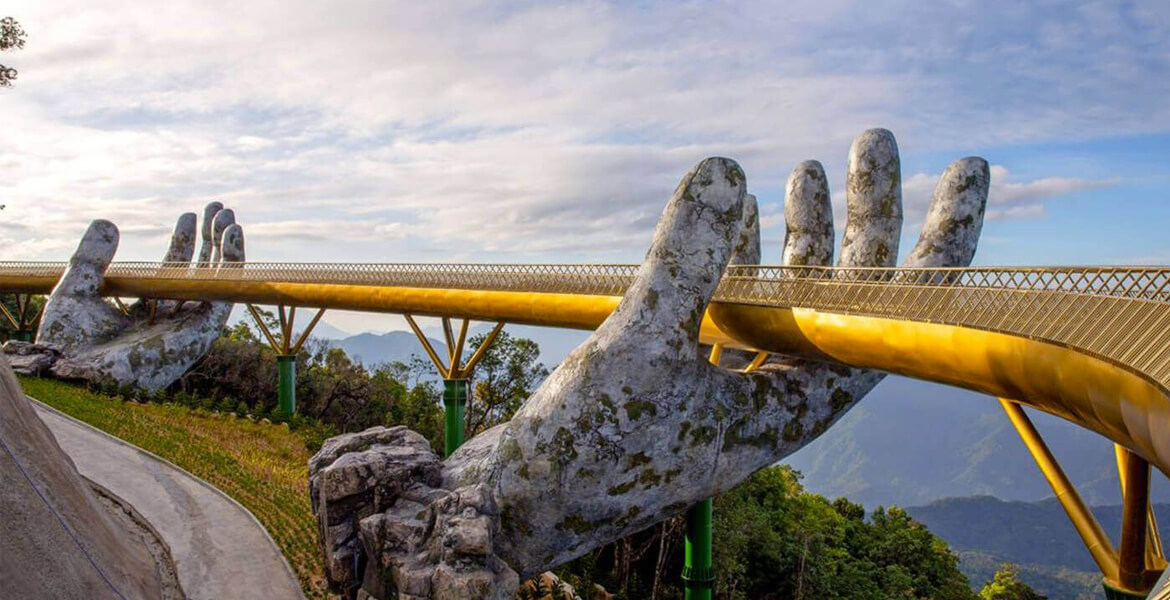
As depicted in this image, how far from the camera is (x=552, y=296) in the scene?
85.7 feet

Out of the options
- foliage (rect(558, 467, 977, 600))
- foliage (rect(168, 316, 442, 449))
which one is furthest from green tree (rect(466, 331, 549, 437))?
foliage (rect(558, 467, 977, 600))

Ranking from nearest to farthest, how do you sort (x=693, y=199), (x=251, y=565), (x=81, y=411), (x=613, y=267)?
1. (x=693, y=199)
2. (x=251, y=565)
3. (x=613, y=267)
4. (x=81, y=411)

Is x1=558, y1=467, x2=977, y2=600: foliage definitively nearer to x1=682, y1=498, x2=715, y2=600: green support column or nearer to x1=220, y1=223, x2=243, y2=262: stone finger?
x1=682, y1=498, x2=715, y2=600: green support column

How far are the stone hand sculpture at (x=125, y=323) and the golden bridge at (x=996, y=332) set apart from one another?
21.6m

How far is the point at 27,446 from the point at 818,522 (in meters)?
37.7

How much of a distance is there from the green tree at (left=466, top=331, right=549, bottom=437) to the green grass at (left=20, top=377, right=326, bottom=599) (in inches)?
367

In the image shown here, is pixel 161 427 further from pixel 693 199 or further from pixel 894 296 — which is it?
pixel 894 296

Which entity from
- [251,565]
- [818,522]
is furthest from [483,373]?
[251,565]

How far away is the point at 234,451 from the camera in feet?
109

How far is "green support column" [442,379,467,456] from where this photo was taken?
31531 millimetres

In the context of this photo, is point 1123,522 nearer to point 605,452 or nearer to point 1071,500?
point 1071,500

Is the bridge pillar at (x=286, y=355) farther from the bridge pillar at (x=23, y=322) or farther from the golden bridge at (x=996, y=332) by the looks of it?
the bridge pillar at (x=23, y=322)

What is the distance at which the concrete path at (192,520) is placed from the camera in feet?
70.0

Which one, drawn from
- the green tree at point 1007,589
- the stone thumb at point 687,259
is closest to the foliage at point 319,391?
the stone thumb at point 687,259
